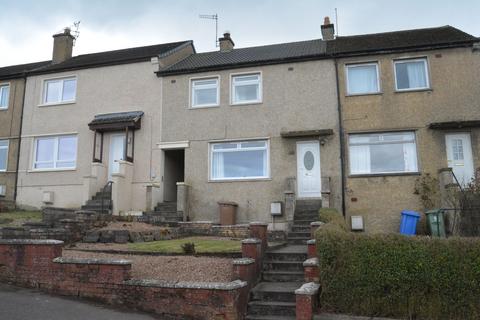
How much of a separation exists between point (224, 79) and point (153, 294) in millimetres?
11218

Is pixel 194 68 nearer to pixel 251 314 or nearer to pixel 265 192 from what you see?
pixel 265 192

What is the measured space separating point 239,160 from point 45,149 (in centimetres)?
868

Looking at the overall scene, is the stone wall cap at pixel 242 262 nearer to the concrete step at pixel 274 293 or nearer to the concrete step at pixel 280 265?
the concrete step at pixel 274 293

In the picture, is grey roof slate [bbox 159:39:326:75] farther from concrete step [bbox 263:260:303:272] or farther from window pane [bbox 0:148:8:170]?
concrete step [bbox 263:260:303:272]

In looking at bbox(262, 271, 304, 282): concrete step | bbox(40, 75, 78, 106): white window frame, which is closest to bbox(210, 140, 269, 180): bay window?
bbox(40, 75, 78, 106): white window frame

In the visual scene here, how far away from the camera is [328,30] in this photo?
1878cm

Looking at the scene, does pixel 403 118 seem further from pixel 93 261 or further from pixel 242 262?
pixel 93 261

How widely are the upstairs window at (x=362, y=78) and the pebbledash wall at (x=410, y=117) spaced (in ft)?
0.80

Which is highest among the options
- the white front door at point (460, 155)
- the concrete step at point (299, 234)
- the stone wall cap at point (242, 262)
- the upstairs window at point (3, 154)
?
the upstairs window at point (3, 154)

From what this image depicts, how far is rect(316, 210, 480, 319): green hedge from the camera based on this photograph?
6316mm

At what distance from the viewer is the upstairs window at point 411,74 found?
50.8ft

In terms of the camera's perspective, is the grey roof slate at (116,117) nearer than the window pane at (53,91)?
Yes

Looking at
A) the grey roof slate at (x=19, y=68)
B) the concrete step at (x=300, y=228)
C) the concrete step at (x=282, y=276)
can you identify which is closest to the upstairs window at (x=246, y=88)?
the concrete step at (x=300, y=228)

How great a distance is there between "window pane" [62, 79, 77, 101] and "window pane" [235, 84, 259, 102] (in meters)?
7.31
